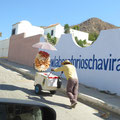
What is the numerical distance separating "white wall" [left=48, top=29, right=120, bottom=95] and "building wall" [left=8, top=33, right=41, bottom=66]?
7255mm

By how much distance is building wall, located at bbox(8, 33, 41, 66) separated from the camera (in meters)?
18.1

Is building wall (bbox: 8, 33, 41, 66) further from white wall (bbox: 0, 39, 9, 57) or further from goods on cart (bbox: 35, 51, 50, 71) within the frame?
goods on cart (bbox: 35, 51, 50, 71)

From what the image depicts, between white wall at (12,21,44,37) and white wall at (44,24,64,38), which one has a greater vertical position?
white wall at (44,24,64,38)

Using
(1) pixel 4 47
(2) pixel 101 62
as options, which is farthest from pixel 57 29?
(2) pixel 101 62

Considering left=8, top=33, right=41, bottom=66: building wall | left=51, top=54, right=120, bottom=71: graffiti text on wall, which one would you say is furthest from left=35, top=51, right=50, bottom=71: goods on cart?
left=8, top=33, right=41, bottom=66: building wall

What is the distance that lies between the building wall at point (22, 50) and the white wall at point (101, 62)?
7255mm

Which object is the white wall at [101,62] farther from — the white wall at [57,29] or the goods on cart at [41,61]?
the white wall at [57,29]

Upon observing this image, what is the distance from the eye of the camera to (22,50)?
68.9 ft

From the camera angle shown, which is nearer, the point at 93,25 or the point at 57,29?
the point at 57,29

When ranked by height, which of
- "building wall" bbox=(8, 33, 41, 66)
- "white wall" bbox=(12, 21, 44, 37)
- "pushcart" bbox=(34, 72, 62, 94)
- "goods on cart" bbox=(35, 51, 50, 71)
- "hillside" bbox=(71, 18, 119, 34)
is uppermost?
"hillside" bbox=(71, 18, 119, 34)

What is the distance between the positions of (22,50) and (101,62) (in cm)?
1351

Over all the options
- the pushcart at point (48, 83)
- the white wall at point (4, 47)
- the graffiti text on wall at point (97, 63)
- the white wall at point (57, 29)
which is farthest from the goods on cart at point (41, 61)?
the white wall at point (57, 29)

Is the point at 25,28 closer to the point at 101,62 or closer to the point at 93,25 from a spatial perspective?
the point at 101,62

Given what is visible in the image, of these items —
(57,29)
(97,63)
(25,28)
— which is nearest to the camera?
(97,63)
